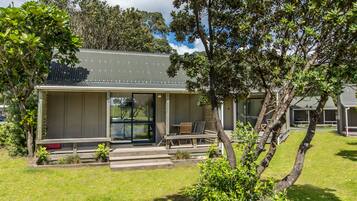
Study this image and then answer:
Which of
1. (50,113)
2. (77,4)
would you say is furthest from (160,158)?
(77,4)

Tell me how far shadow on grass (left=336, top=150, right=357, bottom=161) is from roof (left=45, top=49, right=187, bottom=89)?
25.3 feet

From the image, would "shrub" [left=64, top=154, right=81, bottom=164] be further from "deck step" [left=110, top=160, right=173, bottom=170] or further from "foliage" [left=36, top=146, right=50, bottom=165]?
"deck step" [left=110, top=160, right=173, bottom=170]

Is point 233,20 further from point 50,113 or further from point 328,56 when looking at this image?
point 50,113

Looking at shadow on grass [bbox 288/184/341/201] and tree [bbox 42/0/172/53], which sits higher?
tree [bbox 42/0/172/53]

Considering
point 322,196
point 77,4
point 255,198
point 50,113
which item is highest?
point 77,4

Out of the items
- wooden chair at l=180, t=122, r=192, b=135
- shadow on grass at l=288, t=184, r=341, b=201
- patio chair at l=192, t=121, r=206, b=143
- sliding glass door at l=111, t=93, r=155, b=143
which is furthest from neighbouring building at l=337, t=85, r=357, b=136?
sliding glass door at l=111, t=93, r=155, b=143

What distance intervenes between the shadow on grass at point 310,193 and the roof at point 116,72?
22.8 feet

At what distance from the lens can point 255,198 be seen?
4441 mm

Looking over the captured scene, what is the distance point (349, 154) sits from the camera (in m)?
12.6

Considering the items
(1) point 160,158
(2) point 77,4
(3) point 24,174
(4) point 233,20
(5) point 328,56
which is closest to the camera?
(5) point 328,56

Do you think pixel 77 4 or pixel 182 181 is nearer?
pixel 182 181

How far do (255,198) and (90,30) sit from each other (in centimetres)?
2520

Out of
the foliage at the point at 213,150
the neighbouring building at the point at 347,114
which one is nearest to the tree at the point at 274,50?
the foliage at the point at 213,150

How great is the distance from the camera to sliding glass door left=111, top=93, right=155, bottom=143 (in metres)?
12.9
